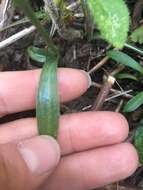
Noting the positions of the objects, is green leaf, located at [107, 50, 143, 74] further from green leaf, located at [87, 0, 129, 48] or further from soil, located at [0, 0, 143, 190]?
green leaf, located at [87, 0, 129, 48]

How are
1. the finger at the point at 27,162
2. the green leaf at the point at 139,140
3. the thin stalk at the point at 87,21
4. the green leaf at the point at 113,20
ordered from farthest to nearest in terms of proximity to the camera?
the green leaf at the point at 139,140
the thin stalk at the point at 87,21
the finger at the point at 27,162
the green leaf at the point at 113,20

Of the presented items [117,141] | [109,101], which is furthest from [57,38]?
[117,141]

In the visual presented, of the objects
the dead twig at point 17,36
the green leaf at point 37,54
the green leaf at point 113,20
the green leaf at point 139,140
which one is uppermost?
the green leaf at point 113,20

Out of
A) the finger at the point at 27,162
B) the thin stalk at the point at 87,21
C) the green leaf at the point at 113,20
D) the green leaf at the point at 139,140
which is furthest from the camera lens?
the green leaf at the point at 139,140

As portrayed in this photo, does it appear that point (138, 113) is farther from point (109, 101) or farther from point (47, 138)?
point (47, 138)

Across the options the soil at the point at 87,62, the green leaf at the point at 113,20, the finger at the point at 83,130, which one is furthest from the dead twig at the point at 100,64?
the green leaf at the point at 113,20

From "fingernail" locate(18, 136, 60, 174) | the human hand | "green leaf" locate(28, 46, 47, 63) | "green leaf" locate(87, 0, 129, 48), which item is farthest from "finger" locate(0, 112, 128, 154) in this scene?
"green leaf" locate(87, 0, 129, 48)

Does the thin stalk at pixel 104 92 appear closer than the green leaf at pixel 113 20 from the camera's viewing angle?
No

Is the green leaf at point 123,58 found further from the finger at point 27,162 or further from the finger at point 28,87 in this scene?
the finger at point 27,162

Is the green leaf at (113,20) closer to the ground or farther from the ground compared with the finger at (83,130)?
farther from the ground
